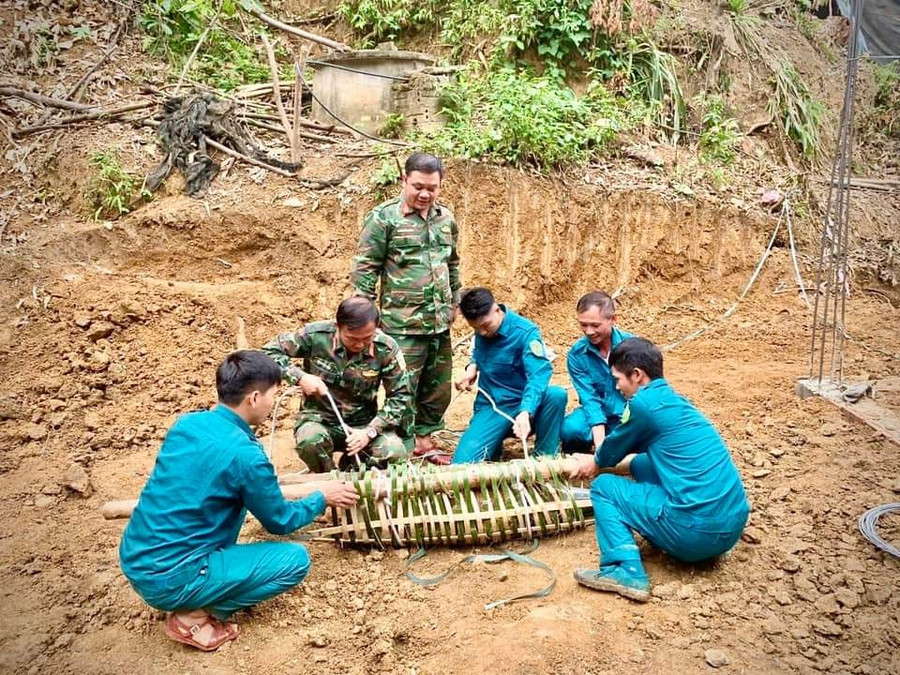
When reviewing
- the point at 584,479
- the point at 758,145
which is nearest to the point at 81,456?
the point at 584,479

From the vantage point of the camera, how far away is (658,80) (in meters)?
8.51

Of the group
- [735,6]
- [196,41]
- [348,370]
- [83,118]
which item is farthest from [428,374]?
[735,6]

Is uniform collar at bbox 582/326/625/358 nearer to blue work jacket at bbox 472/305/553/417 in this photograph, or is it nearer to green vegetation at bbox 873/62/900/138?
blue work jacket at bbox 472/305/553/417

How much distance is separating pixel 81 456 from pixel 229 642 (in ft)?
8.45

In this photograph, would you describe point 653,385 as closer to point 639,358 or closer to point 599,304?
point 639,358

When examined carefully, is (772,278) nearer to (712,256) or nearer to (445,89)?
(712,256)

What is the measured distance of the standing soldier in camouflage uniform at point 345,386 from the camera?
3.89 metres

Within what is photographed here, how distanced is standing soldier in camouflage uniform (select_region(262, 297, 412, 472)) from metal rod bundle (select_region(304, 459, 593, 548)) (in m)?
0.42

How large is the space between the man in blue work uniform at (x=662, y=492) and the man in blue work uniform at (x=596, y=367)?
73 centimetres

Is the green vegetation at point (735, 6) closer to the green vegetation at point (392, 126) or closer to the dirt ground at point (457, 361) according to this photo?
the dirt ground at point (457, 361)

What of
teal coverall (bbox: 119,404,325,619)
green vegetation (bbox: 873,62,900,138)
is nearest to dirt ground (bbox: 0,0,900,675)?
teal coverall (bbox: 119,404,325,619)

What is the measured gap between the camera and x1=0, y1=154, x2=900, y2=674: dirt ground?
9.43ft

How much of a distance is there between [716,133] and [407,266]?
569 cm

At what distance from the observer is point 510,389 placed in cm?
457
